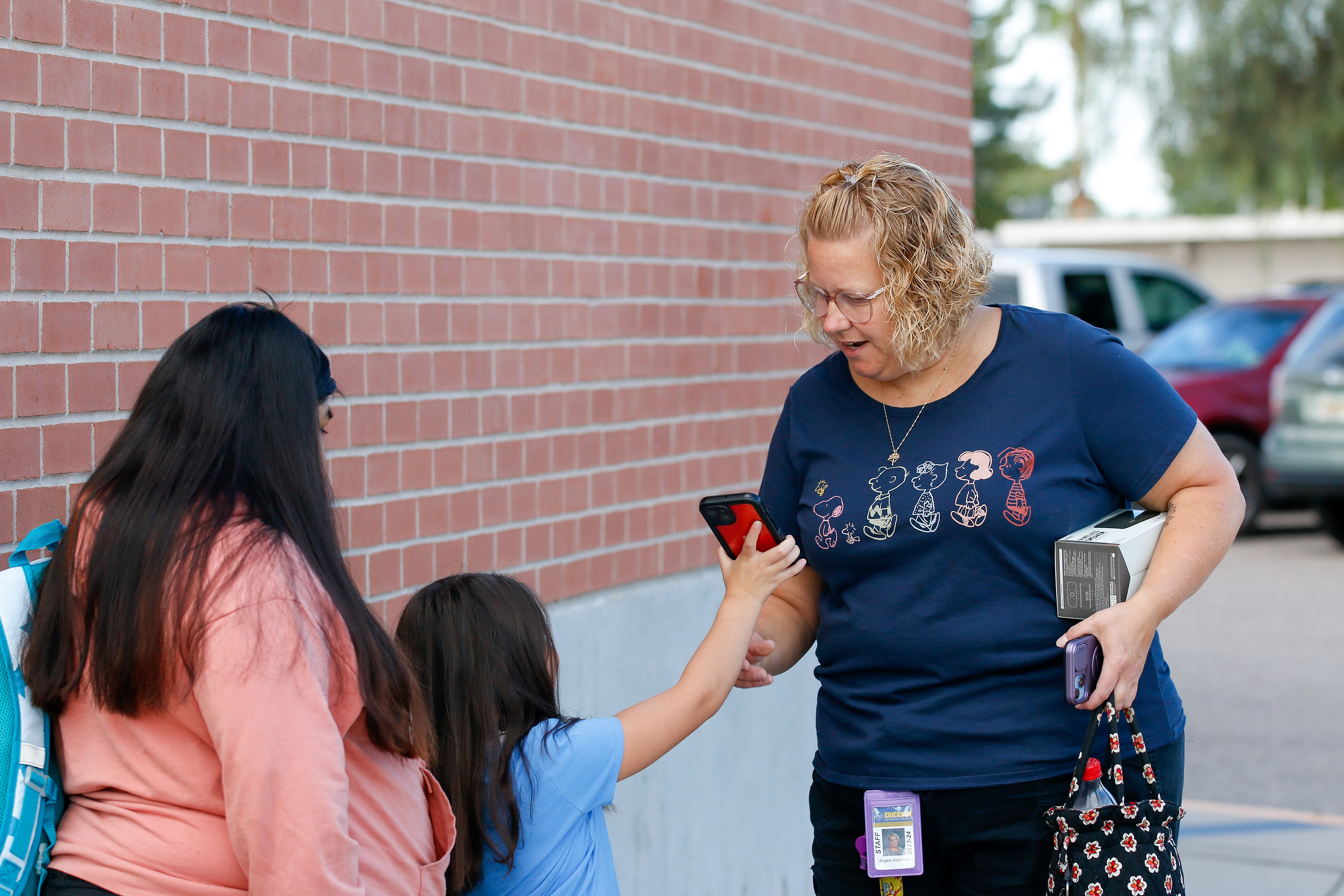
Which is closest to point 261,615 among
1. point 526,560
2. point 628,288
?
point 526,560

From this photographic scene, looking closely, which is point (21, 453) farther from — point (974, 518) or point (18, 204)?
point (974, 518)

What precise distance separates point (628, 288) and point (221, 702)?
8.13ft

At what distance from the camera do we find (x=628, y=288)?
399 cm

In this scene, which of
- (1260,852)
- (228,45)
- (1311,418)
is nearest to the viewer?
(228,45)

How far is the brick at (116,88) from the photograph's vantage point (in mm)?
2602

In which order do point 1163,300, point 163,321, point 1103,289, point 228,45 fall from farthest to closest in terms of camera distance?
point 1163,300
point 1103,289
point 228,45
point 163,321

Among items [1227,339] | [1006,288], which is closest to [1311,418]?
[1227,339]

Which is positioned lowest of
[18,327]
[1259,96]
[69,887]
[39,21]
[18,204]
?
[69,887]

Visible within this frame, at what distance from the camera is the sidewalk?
15.7ft

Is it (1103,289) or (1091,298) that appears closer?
(1091,298)

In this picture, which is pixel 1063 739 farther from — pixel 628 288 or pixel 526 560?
pixel 628 288

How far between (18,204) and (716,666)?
1.47m

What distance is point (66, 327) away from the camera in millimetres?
2561

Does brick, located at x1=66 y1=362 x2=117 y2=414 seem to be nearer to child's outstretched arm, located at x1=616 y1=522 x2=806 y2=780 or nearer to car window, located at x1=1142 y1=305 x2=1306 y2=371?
child's outstretched arm, located at x1=616 y1=522 x2=806 y2=780
